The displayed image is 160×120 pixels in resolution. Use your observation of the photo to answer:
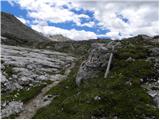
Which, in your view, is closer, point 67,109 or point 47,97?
point 67,109

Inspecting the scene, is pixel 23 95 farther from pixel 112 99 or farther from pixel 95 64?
pixel 112 99

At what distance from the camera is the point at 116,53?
4888 cm

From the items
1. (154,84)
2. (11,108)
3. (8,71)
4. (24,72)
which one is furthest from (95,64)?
(8,71)

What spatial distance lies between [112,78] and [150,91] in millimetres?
5655

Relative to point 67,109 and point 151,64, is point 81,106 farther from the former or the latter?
point 151,64

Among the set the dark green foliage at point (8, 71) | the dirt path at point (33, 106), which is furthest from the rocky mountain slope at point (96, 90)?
the dark green foliage at point (8, 71)

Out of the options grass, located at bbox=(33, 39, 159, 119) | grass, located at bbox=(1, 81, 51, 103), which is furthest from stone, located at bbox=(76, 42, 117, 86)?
grass, located at bbox=(1, 81, 51, 103)

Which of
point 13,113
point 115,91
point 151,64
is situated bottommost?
point 13,113

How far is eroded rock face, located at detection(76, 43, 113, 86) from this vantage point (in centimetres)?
4519

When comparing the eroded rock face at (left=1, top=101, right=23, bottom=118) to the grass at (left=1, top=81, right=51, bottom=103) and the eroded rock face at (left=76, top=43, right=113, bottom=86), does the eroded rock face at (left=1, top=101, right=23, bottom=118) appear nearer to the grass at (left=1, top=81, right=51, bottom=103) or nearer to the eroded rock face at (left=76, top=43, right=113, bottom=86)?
the grass at (left=1, top=81, right=51, bottom=103)

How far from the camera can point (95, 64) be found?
46625 millimetres

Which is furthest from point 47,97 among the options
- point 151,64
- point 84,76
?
point 151,64

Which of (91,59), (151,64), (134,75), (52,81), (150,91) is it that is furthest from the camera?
(52,81)

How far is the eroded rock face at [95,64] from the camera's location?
4519cm
